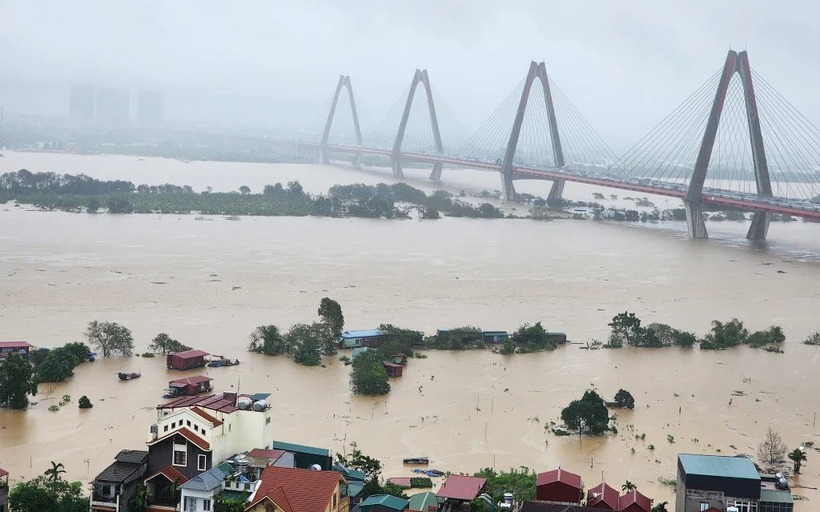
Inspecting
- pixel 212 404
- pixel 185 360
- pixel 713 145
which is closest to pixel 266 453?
pixel 212 404

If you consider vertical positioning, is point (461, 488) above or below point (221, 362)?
above

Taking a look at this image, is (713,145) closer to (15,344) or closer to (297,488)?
(15,344)

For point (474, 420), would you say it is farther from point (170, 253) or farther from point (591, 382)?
point (170, 253)

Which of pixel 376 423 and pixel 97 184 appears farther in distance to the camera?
pixel 97 184

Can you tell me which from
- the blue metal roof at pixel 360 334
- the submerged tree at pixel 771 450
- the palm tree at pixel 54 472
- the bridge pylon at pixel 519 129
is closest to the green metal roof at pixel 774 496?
the submerged tree at pixel 771 450

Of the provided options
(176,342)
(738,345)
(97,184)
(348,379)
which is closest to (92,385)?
(176,342)

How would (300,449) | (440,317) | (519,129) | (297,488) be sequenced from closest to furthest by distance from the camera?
1. (297,488)
2. (300,449)
3. (440,317)
4. (519,129)

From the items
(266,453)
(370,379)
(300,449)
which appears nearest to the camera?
(266,453)

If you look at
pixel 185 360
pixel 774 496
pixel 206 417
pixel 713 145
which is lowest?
pixel 185 360
